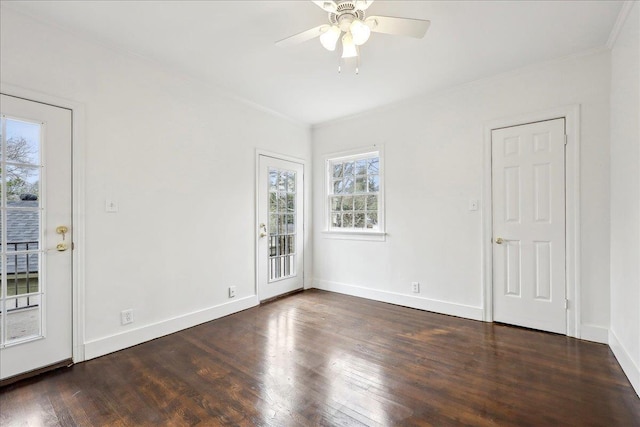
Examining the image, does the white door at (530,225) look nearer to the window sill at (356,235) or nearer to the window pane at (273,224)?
the window sill at (356,235)

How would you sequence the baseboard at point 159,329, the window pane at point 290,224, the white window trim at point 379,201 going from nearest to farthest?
1. the baseboard at point 159,329
2. the white window trim at point 379,201
3. the window pane at point 290,224

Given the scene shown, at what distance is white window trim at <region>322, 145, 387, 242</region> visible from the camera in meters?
4.04

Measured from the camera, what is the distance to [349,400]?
6.18 ft

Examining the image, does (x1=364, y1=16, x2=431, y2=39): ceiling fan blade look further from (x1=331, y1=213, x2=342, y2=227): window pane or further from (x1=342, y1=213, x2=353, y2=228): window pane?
(x1=331, y1=213, x2=342, y2=227): window pane

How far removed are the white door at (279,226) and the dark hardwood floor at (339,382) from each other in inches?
44.6

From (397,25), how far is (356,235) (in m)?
2.81

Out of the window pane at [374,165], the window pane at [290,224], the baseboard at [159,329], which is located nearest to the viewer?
the baseboard at [159,329]

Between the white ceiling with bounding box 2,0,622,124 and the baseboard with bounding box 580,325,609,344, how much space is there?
2.48 m

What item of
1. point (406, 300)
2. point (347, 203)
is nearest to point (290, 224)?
point (347, 203)

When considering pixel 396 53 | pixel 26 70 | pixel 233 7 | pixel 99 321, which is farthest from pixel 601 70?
pixel 99 321

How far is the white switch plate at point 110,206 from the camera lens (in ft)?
8.35

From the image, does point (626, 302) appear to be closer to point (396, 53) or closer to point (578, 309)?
point (578, 309)

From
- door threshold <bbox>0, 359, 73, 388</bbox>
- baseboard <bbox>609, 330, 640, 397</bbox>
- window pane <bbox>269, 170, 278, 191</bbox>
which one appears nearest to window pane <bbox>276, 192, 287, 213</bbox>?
window pane <bbox>269, 170, 278, 191</bbox>

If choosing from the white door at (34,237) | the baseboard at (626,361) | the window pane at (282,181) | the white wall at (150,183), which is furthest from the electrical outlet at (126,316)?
the baseboard at (626,361)
